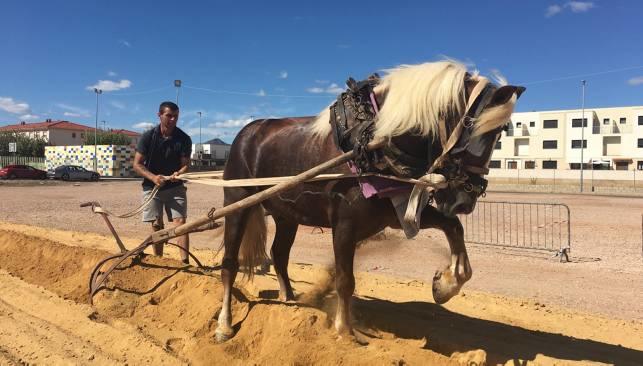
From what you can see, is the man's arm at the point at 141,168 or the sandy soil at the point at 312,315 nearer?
the sandy soil at the point at 312,315

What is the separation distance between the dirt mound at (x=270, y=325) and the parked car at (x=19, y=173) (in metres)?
41.3

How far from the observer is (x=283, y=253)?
512 centimetres

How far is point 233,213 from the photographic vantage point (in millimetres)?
4270

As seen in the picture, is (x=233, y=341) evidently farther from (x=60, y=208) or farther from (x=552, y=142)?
(x=552, y=142)

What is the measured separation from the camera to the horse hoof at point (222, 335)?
3945mm

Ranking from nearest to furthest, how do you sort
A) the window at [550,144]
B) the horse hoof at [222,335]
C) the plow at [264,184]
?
the plow at [264,184], the horse hoof at [222,335], the window at [550,144]

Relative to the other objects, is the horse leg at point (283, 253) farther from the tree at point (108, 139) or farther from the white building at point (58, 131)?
the white building at point (58, 131)

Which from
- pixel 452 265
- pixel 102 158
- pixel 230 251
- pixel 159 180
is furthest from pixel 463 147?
pixel 102 158

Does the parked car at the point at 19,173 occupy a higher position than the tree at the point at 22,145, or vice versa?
the tree at the point at 22,145

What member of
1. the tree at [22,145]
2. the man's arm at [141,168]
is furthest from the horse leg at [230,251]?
the tree at [22,145]

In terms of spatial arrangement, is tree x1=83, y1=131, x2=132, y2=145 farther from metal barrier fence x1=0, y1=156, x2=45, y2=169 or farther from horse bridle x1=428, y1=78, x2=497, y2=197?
horse bridle x1=428, y1=78, x2=497, y2=197

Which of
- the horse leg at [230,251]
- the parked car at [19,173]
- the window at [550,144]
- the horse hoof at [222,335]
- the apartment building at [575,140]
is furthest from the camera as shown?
the window at [550,144]

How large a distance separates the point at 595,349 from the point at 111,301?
15.0ft

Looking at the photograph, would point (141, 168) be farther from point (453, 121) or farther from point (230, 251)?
point (453, 121)
